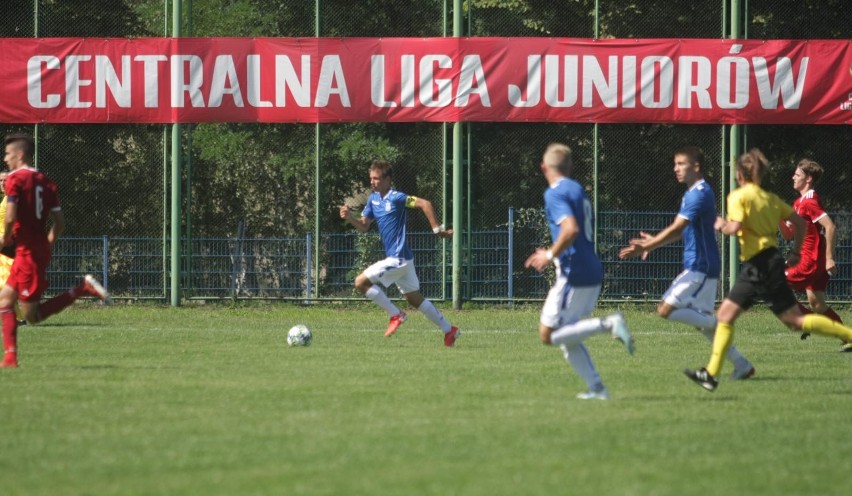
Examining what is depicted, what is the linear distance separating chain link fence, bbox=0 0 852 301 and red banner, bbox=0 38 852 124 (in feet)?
1.86

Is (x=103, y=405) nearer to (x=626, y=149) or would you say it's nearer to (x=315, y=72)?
(x=315, y=72)

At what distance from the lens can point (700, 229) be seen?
442 inches

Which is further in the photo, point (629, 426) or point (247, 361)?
point (247, 361)

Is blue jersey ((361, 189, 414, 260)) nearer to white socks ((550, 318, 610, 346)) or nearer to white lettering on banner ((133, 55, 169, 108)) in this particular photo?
white socks ((550, 318, 610, 346))

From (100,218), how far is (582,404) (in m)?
14.9

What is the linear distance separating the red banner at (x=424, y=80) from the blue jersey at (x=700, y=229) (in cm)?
982

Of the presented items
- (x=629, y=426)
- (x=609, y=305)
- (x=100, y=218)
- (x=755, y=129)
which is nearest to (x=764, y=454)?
(x=629, y=426)

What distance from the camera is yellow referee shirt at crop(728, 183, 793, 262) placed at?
33.7 ft

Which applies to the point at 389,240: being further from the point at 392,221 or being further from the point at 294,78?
the point at 294,78

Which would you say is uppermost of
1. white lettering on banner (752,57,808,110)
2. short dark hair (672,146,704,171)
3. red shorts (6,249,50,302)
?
white lettering on banner (752,57,808,110)

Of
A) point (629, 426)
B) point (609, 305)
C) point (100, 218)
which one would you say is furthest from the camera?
point (100, 218)

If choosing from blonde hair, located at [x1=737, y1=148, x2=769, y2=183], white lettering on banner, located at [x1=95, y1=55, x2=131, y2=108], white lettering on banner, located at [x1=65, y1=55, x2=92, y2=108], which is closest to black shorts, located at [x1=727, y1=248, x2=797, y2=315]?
blonde hair, located at [x1=737, y1=148, x2=769, y2=183]

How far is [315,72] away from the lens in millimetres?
21062

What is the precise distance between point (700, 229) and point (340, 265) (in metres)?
11.0
